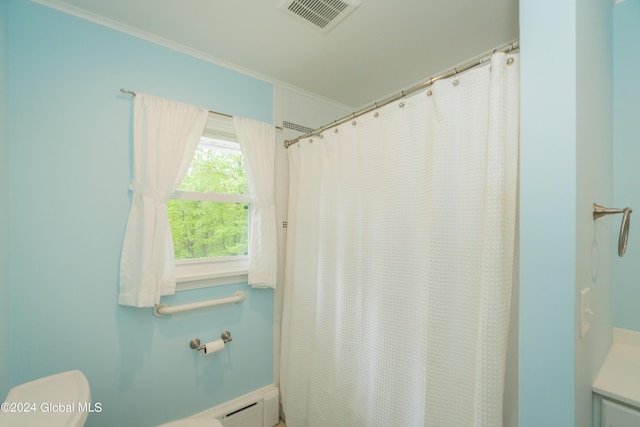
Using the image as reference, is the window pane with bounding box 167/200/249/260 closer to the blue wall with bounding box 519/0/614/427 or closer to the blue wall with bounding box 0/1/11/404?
the blue wall with bounding box 0/1/11/404

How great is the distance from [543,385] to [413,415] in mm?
588

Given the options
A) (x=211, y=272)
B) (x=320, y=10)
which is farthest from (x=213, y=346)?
(x=320, y=10)

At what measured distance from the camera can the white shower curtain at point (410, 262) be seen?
2.88ft

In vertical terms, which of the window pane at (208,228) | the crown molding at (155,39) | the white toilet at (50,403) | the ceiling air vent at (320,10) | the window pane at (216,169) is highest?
the ceiling air vent at (320,10)

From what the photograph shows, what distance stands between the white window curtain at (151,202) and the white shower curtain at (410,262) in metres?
0.80

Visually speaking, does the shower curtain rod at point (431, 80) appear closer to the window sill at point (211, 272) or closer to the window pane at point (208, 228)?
the window pane at point (208, 228)

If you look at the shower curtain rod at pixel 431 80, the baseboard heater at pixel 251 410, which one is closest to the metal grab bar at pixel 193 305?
the baseboard heater at pixel 251 410

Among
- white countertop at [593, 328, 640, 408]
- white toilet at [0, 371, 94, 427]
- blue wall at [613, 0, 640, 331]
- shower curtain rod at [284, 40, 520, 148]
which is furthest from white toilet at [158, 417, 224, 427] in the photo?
blue wall at [613, 0, 640, 331]

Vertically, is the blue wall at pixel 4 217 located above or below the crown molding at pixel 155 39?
below

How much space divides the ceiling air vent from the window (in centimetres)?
76

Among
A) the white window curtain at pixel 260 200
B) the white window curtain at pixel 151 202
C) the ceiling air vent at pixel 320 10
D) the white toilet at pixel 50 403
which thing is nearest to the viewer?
the white toilet at pixel 50 403

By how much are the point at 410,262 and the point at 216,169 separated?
1.35 meters

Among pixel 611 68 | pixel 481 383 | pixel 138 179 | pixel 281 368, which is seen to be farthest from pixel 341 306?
pixel 611 68

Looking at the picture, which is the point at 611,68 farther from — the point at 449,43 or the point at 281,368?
the point at 281,368
